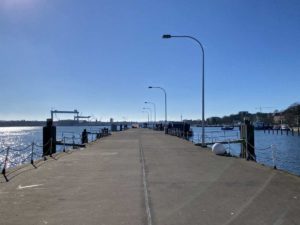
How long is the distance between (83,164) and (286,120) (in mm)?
181568

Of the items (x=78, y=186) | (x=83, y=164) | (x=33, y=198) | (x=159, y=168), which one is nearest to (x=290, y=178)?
(x=159, y=168)

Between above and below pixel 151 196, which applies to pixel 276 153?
below

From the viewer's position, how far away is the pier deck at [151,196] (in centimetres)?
920

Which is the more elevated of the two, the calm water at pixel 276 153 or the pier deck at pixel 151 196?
the pier deck at pixel 151 196

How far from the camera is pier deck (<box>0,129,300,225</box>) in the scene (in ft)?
30.2

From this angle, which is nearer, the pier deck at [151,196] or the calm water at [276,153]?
the pier deck at [151,196]

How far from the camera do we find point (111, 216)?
369 inches

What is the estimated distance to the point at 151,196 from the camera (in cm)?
1174

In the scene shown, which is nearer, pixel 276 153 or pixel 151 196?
pixel 151 196

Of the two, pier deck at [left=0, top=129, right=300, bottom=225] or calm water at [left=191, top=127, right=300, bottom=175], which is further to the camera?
calm water at [left=191, top=127, right=300, bottom=175]

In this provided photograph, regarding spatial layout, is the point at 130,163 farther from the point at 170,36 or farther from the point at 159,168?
the point at 170,36

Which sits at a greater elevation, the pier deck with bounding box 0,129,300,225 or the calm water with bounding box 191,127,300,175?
the pier deck with bounding box 0,129,300,225

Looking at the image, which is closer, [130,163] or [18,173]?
[18,173]

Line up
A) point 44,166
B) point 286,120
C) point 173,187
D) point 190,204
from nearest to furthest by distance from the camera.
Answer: point 190,204 → point 173,187 → point 44,166 → point 286,120
